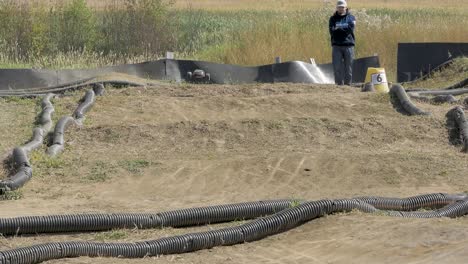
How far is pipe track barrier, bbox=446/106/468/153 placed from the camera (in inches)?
546

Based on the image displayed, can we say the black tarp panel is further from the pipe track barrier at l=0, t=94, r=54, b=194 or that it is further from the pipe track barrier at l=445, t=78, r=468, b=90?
the pipe track barrier at l=0, t=94, r=54, b=194

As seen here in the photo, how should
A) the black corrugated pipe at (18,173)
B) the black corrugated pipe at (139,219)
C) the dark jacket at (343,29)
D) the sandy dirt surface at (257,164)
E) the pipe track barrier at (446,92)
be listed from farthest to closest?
the dark jacket at (343,29)
the pipe track barrier at (446,92)
the black corrugated pipe at (18,173)
the black corrugated pipe at (139,219)
the sandy dirt surface at (257,164)

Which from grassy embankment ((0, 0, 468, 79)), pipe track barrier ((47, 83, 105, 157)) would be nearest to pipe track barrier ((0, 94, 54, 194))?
pipe track barrier ((47, 83, 105, 157))

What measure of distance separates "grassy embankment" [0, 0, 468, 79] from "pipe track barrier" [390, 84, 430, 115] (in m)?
6.82

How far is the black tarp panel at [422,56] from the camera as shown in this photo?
847 inches

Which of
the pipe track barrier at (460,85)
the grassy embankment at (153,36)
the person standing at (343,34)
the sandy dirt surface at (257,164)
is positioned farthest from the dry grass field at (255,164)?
the grassy embankment at (153,36)

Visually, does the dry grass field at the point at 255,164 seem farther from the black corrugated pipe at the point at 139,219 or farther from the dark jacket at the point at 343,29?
the dark jacket at the point at 343,29

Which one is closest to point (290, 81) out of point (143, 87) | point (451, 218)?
point (143, 87)

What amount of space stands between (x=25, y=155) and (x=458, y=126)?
640 cm

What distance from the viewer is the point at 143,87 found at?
18.0 metres

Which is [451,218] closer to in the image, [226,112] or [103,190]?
[103,190]

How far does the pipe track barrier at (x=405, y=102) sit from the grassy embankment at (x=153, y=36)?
6.82 metres

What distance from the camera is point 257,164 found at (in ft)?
40.8

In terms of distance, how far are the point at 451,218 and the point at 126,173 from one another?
14.9 feet
